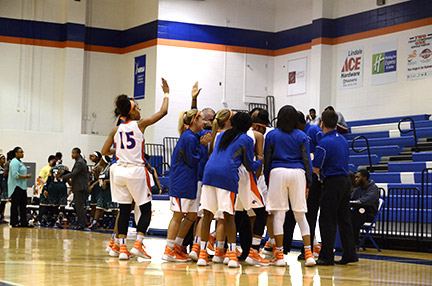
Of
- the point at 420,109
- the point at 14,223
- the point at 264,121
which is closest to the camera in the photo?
the point at 264,121

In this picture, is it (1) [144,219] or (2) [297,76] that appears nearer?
(1) [144,219]

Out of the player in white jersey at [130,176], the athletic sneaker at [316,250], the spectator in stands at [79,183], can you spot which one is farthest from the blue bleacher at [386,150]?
the player in white jersey at [130,176]

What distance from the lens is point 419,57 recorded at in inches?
749

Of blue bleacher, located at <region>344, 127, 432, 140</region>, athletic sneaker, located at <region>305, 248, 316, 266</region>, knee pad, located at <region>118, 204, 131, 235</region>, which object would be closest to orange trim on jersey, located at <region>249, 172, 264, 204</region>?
athletic sneaker, located at <region>305, 248, 316, 266</region>

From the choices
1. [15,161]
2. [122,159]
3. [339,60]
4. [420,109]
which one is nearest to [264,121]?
[122,159]

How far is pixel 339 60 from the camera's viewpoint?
70.7ft

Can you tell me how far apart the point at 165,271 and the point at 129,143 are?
175 cm

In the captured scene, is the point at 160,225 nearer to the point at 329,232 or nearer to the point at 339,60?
the point at 329,232

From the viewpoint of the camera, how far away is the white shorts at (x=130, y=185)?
8.39 metres

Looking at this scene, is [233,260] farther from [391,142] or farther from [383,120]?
[383,120]

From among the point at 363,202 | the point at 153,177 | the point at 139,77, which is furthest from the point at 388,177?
the point at 139,77

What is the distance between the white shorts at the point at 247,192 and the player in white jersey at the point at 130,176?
42.7 inches

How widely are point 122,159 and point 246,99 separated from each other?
50.4ft

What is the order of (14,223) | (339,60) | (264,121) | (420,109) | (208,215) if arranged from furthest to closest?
1. (339,60)
2. (420,109)
3. (14,223)
4. (264,121)
5. (208,215)
